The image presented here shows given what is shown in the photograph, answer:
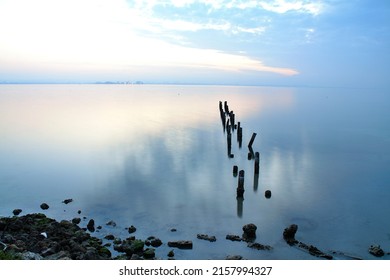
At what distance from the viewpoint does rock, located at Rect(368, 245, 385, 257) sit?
34.1ft

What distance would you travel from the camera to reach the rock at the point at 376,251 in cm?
1039

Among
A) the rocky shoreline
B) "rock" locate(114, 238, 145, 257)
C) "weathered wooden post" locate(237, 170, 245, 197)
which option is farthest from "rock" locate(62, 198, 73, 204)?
"weathered wooden post" locate(237, 170, 245, 197)

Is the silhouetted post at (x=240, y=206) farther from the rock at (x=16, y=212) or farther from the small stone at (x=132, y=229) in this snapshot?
the rock at (x=16, y=212)

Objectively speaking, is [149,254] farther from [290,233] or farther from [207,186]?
[207,186]

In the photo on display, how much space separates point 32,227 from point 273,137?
24.2m

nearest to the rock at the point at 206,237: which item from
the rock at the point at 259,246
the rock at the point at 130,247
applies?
the rock at the point at 259,246

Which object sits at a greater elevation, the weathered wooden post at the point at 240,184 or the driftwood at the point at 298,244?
the weathered wooden post at the point at 240,184

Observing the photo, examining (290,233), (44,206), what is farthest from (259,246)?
Answer: (44,206)

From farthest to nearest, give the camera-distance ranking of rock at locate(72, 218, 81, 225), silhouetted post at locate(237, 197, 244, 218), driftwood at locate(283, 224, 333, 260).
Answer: silhouetted post at locate(237, 197, 244, 218) → rock at locate(72, 218, 81, 225) → driftwood at locate(283, 224, 333, 260)

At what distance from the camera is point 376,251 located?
1045cm

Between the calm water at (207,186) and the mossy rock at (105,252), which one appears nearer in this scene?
the mossy rock at (105,252)

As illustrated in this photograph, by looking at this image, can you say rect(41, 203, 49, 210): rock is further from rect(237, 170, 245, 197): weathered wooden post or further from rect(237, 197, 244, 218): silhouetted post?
rect(237, 170, 245, 197): weathered wooden post

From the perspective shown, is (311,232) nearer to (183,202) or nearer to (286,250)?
(286,250)
